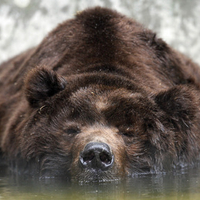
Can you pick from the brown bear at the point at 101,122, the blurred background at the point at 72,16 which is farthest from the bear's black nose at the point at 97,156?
the blurred background at the point at 72,16

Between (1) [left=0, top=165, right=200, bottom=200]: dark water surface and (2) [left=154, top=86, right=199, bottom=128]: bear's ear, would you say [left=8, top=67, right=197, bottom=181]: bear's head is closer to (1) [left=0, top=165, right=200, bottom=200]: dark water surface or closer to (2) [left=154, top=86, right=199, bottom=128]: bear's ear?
(2) [left=154, top=86, right=199, bottom=128]: bear's ear

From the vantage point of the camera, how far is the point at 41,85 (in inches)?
229

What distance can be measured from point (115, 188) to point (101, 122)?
3.19 feet

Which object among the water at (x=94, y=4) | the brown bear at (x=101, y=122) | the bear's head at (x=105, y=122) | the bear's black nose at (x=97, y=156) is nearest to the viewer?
the bear's black nose at (x=97, y=156)

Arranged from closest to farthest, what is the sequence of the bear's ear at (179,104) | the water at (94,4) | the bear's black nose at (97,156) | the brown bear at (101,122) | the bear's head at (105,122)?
the bear's black nose at (97,156)
the brown bear at (101,122)
the bear's head at (105,122)
the bear's ear at (179,104)
the water at (94,4)

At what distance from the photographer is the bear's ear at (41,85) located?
5.76m

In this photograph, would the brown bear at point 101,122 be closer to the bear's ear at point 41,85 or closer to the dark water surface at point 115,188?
the bear's ear at point 41,85

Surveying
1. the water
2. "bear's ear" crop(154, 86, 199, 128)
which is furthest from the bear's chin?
the water

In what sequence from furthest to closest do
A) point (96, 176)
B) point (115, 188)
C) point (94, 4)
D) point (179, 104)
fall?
point (94, 4) < point (179, 104) < point (96, 176) < point (115, 188)

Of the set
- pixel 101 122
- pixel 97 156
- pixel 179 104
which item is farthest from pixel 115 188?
pixel 179 104

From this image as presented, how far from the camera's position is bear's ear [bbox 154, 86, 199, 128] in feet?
18.7

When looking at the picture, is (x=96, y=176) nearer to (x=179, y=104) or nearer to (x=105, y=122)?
(x=105, y=122)

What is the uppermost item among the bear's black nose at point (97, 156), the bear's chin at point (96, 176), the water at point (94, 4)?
the water at point (94, 4)

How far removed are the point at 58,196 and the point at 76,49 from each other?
2.84 m
